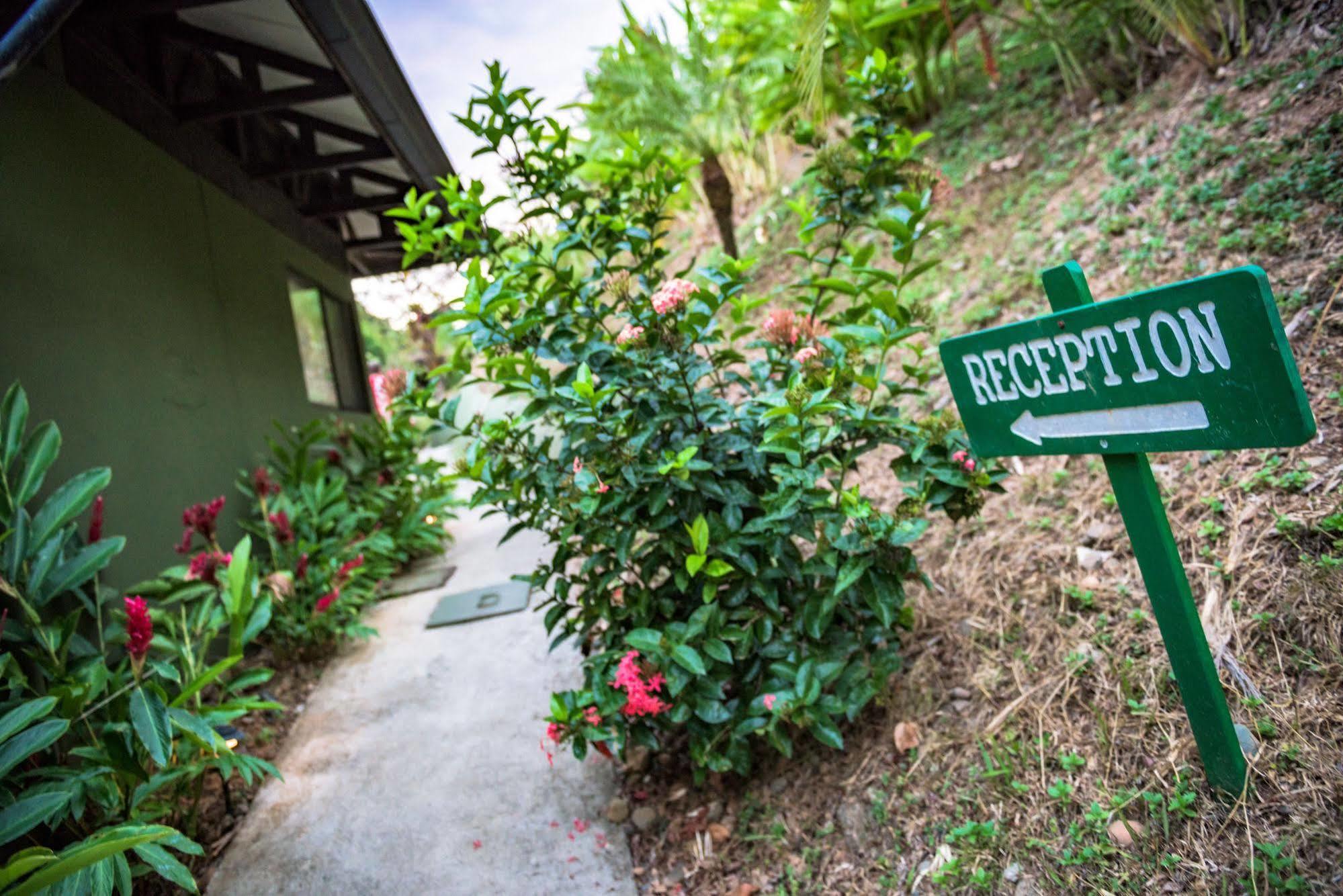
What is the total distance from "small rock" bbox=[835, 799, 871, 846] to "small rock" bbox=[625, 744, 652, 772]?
2.34 ft

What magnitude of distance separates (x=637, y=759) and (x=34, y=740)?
156 centimetres

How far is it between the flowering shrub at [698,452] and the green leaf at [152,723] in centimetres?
92

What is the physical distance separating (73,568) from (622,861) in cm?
179

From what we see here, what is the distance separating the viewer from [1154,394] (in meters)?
1.13

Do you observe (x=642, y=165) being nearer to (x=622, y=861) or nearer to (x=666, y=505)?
(x=666, y=505)

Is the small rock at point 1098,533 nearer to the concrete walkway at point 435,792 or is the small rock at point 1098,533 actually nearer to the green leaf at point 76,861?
the concrete walkway at point 435,792

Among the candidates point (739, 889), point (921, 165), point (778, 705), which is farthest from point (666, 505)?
point (921, 165)

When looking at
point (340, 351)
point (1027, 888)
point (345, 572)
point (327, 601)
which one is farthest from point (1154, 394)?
point (340, 351)

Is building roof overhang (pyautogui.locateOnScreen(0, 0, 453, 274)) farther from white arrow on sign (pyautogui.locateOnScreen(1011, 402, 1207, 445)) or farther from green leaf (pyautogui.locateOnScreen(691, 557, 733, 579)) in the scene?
white arrow on sign (pyautogui.locateOnScreen(1011, 402, 1207, 445))

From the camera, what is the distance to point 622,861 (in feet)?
6.73

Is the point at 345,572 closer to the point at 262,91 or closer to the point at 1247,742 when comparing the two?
the point at 262,91

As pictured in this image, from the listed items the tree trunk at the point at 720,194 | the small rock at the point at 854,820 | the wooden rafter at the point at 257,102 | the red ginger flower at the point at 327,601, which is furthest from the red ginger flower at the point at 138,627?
the tree trunk at the point at 720,194

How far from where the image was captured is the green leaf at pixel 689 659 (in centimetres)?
180

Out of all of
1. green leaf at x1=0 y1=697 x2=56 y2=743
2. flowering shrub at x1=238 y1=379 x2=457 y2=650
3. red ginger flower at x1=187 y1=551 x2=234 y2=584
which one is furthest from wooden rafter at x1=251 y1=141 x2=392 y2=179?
green leaf at x1=0 y1=697 x2=56 y2=743
